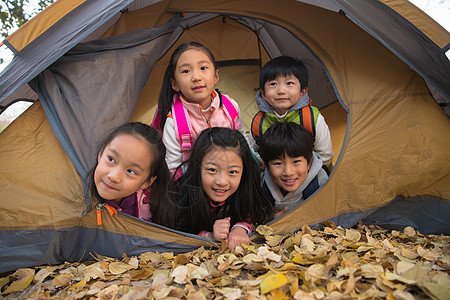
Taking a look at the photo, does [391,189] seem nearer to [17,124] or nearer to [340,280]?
[340,280]

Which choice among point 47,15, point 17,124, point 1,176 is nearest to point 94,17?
point 47,15

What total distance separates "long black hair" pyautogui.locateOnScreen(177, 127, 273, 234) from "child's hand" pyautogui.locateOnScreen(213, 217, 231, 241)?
0.09 metres

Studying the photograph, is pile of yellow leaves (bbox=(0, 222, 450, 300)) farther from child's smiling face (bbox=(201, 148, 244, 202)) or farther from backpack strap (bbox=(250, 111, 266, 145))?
backpack strap (bbox=(250, 111, 266, 145))

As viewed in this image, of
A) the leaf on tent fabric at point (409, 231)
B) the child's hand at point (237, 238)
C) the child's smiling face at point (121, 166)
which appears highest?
the child's smiling face at point (121, 166)

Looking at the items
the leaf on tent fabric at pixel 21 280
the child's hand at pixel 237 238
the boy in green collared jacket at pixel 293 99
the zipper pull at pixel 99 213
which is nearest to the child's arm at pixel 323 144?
the boy in green collared jacket at pixel 293 99

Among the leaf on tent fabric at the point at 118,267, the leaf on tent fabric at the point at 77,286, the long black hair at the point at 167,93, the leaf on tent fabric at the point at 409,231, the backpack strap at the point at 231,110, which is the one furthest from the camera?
the backpack strap at the point at 231,110

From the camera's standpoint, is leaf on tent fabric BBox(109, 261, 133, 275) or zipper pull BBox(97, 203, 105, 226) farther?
zipper pull BBox(97, 203, 105, 226)

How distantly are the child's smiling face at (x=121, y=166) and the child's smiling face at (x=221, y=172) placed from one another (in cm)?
32

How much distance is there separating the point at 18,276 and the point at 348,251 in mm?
1468

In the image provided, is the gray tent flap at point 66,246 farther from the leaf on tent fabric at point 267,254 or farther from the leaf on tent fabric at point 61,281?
the leaf on tent fabric at point 267,254

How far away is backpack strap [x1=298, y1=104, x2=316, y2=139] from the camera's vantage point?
8.02 ft

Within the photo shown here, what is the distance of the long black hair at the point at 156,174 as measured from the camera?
1831 mm

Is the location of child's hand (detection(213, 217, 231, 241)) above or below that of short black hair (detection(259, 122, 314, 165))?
below

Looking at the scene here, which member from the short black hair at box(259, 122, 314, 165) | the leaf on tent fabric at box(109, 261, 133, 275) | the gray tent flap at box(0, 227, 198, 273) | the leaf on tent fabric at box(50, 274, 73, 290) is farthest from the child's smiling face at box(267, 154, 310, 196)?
the leaf on tent fabric at box(50, 274, 73, 290)
